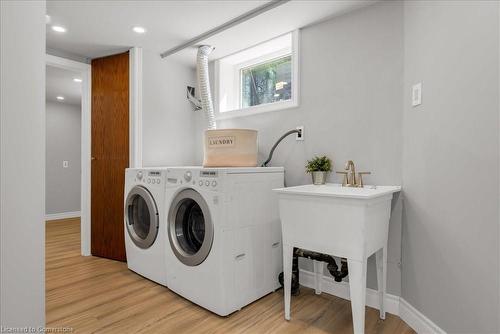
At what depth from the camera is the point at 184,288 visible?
76.6 inches

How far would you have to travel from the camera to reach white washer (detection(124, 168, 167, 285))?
7.10 ft

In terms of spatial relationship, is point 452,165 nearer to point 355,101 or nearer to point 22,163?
point 355,101

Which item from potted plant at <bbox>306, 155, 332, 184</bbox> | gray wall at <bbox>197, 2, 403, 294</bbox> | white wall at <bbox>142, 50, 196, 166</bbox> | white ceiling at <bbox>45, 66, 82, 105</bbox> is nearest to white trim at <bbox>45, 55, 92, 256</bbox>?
white ceiling at <bbox>45, 66, 82, 105</bbox>

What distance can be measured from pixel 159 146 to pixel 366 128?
201 centimetres

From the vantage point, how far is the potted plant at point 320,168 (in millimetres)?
2008

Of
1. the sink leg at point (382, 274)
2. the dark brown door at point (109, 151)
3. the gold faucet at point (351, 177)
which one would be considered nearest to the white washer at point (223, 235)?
the gold faucet at point (351, 177)

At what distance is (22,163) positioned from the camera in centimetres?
62

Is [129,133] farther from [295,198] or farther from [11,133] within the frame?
[11,133]

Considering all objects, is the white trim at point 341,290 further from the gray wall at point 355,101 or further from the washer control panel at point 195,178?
the washer control panel at point 195,178

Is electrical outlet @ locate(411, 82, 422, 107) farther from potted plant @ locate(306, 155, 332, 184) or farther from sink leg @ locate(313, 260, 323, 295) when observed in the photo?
sink leg @ locate(313, 260, 323, 295)

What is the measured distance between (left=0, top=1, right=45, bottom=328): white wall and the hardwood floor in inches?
45.7

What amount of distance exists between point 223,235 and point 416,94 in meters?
1.42

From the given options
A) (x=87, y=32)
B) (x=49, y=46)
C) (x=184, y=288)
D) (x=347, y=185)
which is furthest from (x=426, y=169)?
(x=49, y=46)

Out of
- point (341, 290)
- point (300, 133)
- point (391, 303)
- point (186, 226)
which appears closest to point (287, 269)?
point (341, 290)
